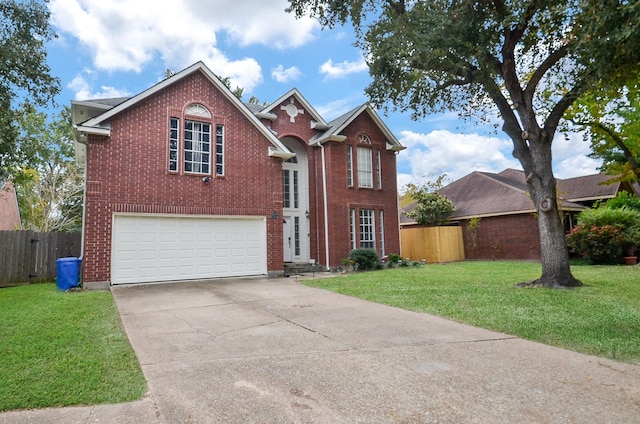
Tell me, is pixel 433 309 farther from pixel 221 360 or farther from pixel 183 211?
pixel 183 211

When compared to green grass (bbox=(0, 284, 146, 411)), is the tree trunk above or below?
above

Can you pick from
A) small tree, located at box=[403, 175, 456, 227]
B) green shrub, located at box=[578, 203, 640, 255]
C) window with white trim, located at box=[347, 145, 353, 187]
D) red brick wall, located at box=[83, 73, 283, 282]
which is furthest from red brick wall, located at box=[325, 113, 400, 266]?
green shrub, located at box=[578, 203, 640, 255]

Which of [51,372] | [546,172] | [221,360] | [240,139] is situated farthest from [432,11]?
[51,372]

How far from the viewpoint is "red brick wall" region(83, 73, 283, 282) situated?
11.2 meters

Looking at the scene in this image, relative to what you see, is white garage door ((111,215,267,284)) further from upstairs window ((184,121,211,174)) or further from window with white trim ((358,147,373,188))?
window with white trim ((358,147,373,188))

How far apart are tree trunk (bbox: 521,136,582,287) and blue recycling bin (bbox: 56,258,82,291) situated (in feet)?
40.6

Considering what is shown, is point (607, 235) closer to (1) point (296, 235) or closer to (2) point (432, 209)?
(2) point (432, 209)

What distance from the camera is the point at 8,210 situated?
966 inches

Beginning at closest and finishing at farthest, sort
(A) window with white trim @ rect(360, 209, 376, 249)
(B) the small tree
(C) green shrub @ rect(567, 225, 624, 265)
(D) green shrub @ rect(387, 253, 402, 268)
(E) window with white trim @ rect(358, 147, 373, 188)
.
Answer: (C) green shrub @ rect(567, 225, 624, 265)
(D) green shrub @ rect(387, 253, 402, 268)
(A) window with white trim @ rect(360, 209, 376, 249)
(E) window with white trim @ rect(358, 147, 373, 188)
(B) the small tree

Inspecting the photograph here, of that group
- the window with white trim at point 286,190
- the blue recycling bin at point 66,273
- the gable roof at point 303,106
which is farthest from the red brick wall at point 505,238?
the blue recycling bin at point 66,273

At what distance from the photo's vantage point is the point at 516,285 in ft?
34.0

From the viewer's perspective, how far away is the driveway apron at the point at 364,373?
3.13 metres

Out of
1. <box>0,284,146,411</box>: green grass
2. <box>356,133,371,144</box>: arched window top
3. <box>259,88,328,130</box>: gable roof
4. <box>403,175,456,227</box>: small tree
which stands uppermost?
<box>259,88,328,130</box>: gable roof

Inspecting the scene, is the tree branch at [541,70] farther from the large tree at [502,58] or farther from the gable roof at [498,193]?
the gable roof at [498,193]
